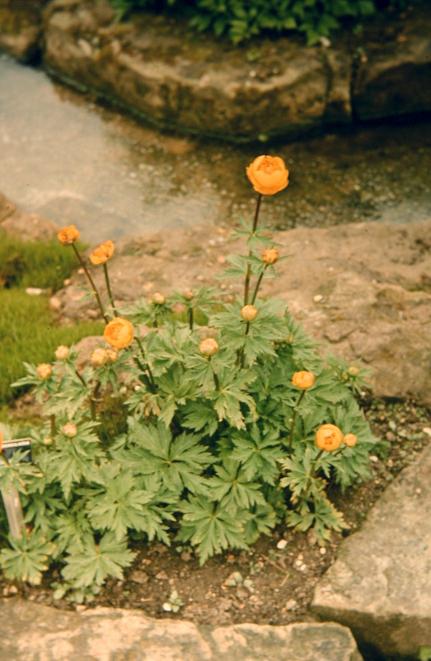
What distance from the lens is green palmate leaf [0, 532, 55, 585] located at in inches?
126

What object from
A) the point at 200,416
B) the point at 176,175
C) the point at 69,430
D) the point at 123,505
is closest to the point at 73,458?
the point at 69,430

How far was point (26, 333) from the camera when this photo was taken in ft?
14.2

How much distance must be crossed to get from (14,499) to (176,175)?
3.21 metres

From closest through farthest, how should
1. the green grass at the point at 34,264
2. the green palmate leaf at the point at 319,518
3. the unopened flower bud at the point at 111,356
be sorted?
the unopened flower bud at the point at 111,356 → the green palmate leaf at the point at 319,518 → the green grass at the point at 34,264

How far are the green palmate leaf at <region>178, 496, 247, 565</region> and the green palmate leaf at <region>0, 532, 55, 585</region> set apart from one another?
20.8 inches

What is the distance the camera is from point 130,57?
6.20 m

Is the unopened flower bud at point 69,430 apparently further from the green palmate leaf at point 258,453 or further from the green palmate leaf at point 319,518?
the green palmate leaf at point 319,518

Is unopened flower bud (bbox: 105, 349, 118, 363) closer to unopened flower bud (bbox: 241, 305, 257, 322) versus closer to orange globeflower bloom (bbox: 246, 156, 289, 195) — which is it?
unopened flower bud (bbox: 241, 305, 257, 322)

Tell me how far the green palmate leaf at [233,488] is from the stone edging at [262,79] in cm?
335

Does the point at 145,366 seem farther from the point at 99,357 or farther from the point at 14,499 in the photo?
the point at 14,499

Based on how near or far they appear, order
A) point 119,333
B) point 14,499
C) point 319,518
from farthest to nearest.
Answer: point 319,518 < point 14,499 < point 119,333

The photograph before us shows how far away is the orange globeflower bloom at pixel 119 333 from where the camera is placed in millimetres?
2889

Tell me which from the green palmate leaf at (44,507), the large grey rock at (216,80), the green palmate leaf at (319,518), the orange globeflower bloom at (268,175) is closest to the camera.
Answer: the orange globeflower bloom at (268,175)

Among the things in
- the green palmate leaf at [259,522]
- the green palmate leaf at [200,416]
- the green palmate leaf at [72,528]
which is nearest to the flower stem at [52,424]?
the green palmate leaf at [72,528]
